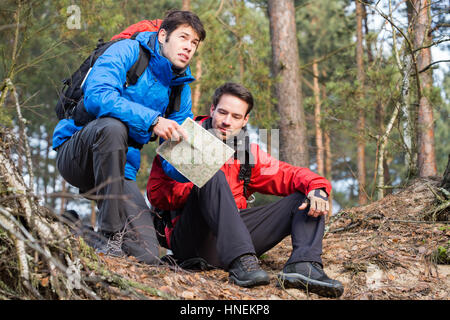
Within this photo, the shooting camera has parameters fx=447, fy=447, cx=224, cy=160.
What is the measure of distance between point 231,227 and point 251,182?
2.40ft

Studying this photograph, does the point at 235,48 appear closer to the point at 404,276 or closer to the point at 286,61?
the point at 286,61

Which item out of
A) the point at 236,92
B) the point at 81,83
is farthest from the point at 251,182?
the point at 81,83

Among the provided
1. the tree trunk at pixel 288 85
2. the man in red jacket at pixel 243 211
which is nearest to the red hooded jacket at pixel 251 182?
the man in red jacket at pixel 243 211

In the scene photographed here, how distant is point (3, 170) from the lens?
2.18 meters

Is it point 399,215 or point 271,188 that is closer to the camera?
point 271,188

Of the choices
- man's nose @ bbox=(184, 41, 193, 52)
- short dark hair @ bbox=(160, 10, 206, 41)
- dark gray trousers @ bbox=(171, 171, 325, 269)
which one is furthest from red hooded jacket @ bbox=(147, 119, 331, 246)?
short dark hair @ bbox=(160, 10, 206, 41)

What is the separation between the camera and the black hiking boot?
2.63 meters

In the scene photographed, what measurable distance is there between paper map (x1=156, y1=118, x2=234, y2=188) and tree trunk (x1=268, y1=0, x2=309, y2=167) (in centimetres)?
425

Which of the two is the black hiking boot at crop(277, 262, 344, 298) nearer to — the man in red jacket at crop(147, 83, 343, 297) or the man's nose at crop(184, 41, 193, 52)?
the man in red jacket at crop(147, 83, 343, 297)

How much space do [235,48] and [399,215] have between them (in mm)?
5305

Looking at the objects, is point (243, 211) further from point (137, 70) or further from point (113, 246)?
point (137, 70)

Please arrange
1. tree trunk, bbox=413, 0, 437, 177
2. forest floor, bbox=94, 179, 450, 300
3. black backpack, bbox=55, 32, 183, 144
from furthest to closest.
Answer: tree trunk, bbox=413, 0, 437, 177
black backpack, bbox=55, 32, 183, 144
forest floor, bbox=94, 179, 450, 300
